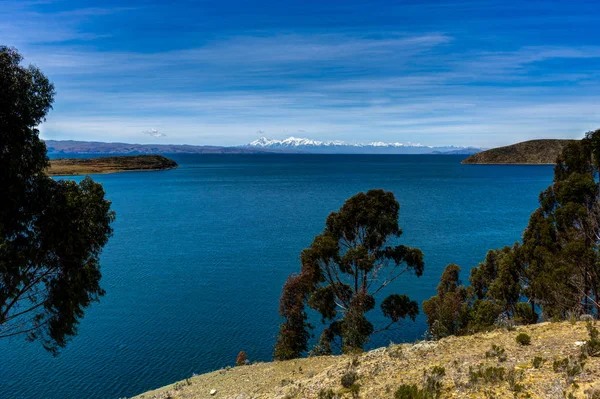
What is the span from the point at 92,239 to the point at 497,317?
1089 inches

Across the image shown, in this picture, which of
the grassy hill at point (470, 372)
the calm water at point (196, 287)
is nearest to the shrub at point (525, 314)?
the calm water at point (196, 287)

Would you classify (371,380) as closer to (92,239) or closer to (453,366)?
(453,366)

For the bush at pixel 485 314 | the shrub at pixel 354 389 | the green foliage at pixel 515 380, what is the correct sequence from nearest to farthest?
1. the green foliage at pixel 515 380
2. the shrub at pixel 354 389
3. the bush at pixel 485 314

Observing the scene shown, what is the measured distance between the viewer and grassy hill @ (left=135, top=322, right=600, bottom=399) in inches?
516

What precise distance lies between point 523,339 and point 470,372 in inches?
171

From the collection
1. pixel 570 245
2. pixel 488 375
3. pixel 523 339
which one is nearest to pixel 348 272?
pixel 570 245

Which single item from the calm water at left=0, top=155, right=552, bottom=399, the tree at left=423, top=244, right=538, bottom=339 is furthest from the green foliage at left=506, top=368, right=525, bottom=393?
the calm water at left=0, top=155, right=552, bottom=399

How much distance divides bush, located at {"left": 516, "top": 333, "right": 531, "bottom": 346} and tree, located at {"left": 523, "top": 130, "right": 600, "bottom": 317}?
393 inches

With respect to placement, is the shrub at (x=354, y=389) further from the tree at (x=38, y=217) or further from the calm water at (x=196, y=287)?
the calm water at (x=196, y=287)

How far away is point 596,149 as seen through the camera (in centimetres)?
2781

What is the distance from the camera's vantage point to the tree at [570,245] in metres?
26.3

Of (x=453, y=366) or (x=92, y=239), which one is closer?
(x=453, y=366)

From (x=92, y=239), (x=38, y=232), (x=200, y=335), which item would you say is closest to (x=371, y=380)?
(x=92, y=239)

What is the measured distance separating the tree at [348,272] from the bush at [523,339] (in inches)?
522
